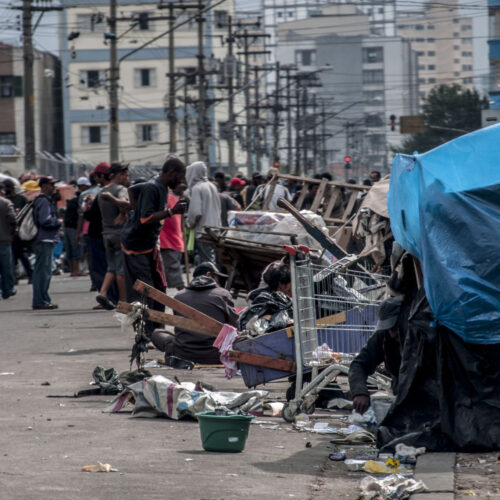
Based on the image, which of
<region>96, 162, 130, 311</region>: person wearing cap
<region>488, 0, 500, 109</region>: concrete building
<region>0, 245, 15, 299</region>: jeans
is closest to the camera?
<region>96, 162, 130, 311</region>: person wearing cap

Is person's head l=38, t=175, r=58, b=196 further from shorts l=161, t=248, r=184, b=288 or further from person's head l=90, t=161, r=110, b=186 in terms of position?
shorts l=161, t=248, r=184, b=288

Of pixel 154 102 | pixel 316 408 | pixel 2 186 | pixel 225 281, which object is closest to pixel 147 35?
pixel 154 102

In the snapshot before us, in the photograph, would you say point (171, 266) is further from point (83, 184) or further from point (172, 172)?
point (83, 184)

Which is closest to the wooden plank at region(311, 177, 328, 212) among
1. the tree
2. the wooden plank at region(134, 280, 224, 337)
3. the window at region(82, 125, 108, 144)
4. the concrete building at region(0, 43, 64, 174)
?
the wooden plank at region(134, 280, 224, 337)

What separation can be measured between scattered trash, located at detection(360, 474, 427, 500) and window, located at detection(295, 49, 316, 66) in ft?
582

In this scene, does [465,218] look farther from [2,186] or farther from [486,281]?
[2,186]

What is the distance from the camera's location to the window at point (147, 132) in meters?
76.2

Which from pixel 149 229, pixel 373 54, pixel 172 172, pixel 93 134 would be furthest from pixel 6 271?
pixel 373 54

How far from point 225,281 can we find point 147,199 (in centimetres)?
283

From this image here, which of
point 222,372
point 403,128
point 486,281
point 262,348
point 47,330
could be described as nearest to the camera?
point 486,281

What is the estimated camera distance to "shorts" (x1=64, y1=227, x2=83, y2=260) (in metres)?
21.9

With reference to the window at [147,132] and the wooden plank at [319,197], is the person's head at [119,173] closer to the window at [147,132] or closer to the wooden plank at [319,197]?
the wooden plank at [319,197]

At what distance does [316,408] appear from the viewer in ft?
26.4

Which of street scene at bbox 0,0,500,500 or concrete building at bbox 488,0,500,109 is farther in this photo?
concrete building at bbox 488,0,500,109
